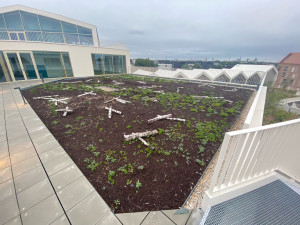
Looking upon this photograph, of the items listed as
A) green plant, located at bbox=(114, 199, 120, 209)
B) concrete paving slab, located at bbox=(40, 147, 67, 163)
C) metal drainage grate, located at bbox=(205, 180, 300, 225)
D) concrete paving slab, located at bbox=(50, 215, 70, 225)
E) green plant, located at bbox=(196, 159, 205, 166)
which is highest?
metal drainage grate, located at bbox=(205, 180, 300, 225)

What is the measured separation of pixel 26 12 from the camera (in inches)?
535

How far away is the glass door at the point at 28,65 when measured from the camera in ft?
38.0

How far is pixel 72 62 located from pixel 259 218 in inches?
717

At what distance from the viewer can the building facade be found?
11.4 m

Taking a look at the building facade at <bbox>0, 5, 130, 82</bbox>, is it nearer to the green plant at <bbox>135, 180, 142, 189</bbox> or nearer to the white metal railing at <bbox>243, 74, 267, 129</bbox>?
the green plant at <bbox>135, 180, 142, 189</bbox>

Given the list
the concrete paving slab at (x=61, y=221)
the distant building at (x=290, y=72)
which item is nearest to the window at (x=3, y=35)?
the concrete paving slab at (x=61, y=221)

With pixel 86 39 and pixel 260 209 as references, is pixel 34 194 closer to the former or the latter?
pixel 260 209

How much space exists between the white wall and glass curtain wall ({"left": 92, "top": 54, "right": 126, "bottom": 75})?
1.89ft

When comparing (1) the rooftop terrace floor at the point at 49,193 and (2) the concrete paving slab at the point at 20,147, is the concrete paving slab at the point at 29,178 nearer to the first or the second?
(1) the rooftop terrace floor at the point at 49,193

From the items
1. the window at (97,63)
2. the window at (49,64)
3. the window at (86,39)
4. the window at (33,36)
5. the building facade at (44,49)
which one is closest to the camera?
the building facade at (44,49)

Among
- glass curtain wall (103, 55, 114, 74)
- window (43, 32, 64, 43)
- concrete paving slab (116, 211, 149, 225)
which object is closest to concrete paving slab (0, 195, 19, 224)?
concrete paving slab (116, 211, 149, 225)

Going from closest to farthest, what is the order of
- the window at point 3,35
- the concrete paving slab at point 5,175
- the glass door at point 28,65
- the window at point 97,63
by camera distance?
the concrete paving slab at point 5,175 → the glass door at point 28,65 → the window at point 3,35 → the window at point 97,63

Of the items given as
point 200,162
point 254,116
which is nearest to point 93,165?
point 200,162

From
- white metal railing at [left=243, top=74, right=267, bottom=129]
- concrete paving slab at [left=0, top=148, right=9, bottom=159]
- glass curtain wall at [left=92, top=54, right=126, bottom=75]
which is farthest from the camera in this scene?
glass curtain wall at [left=92, top=54, right=126, bottom=75]
